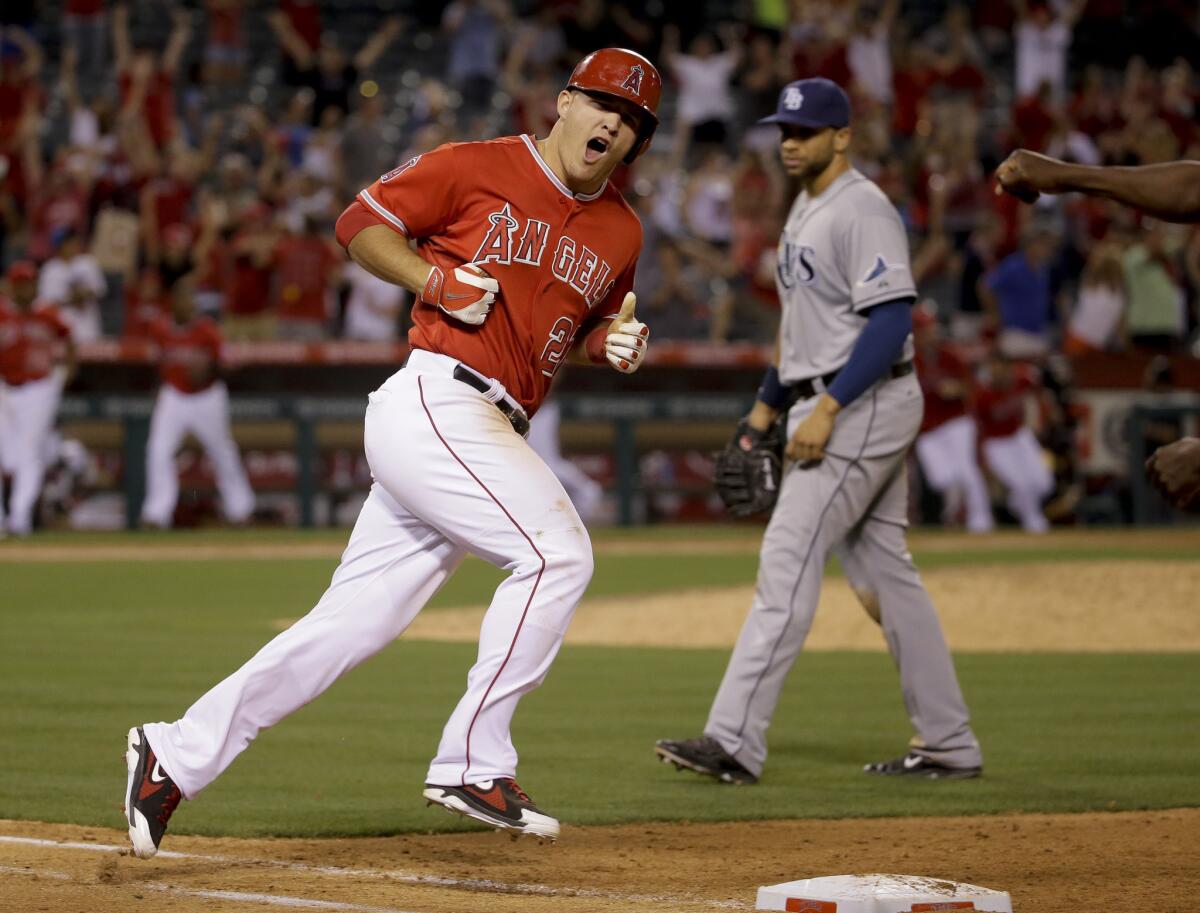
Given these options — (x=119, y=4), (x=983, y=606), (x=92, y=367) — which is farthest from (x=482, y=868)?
(x=119, y=4)

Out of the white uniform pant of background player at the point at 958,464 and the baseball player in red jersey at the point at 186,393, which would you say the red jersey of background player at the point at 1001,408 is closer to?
the white uniform pant of background player at the point at 958,464

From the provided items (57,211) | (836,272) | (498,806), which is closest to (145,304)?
(57,211)

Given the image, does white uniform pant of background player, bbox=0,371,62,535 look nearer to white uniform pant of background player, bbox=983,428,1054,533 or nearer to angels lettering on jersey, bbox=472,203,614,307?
white uniform pant of background player, bbox=983,428,1054,533

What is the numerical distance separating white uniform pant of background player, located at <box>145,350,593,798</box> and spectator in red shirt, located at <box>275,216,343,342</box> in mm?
13634

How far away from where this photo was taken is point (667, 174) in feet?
68.0

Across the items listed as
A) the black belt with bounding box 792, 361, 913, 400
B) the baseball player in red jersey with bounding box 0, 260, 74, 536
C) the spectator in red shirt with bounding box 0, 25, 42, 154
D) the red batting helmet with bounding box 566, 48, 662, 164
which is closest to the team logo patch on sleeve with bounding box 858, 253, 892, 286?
the black belt with bounding box 792, 361, 913, 400

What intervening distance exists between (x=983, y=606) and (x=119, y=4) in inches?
534

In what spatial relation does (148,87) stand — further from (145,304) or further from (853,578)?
(853,578)

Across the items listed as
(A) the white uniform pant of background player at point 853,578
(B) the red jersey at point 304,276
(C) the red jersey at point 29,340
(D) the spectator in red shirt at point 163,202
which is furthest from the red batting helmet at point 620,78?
(D) the spectator in red shirt at point 163,202

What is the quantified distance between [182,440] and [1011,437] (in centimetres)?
768

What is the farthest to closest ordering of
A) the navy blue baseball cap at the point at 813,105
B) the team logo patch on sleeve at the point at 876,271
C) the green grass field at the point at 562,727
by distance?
the navy blue baseball cap at the point at 813,105, the team logo patch on sleeve at the point at 876,271, the green grass field at the point at 562,727

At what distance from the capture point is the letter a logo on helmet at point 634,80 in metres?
5.23

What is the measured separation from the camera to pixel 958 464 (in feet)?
59.7

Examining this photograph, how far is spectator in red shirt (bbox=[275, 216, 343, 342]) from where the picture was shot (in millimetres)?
18484
